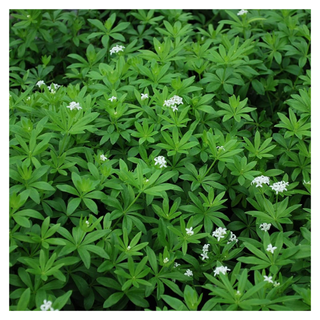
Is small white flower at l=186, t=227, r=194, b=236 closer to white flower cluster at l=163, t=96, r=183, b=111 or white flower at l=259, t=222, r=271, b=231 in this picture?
white flower at l=259, t=222, r=271, b=231

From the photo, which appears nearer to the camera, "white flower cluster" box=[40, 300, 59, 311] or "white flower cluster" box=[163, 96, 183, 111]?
"white flower cluster" box=[40, 300, 59, 311]

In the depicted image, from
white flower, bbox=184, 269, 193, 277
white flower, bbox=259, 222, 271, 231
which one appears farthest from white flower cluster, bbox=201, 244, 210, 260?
white flower, bbox=259, 222, 271, 231

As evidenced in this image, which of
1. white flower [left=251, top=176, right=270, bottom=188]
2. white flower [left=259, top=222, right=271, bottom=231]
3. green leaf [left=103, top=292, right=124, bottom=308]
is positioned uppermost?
white flower [left=251, top=176, right=270, bottom=188]

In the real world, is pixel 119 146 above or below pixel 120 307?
above

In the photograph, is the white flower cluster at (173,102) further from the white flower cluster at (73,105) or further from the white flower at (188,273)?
the white flower at (188,273)

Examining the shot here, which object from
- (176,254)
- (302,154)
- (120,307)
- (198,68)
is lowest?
(120,307)

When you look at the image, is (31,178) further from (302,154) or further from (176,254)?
(302,154)

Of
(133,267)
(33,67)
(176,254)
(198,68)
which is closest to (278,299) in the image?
(176,254)

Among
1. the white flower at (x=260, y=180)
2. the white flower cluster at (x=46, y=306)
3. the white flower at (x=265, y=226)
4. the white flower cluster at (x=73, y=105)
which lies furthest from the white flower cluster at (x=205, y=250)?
the white flower cluster at (x=73, y=105)
